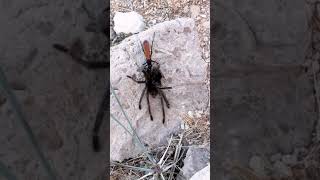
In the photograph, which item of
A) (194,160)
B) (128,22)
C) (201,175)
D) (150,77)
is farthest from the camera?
(128,22)

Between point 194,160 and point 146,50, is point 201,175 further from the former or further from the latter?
point 146,50

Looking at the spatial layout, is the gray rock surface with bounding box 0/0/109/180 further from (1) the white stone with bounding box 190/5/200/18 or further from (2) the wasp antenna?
(1) the white stone with bounding box 190/5/200/18

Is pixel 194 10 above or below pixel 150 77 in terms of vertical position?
above

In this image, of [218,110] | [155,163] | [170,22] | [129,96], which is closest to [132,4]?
[170,22]

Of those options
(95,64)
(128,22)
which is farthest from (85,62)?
(128,22)

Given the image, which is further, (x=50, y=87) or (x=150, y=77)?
(x=150, y=77)

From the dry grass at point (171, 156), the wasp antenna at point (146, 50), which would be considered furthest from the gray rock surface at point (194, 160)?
the wasp antenna at point (146, 50)
